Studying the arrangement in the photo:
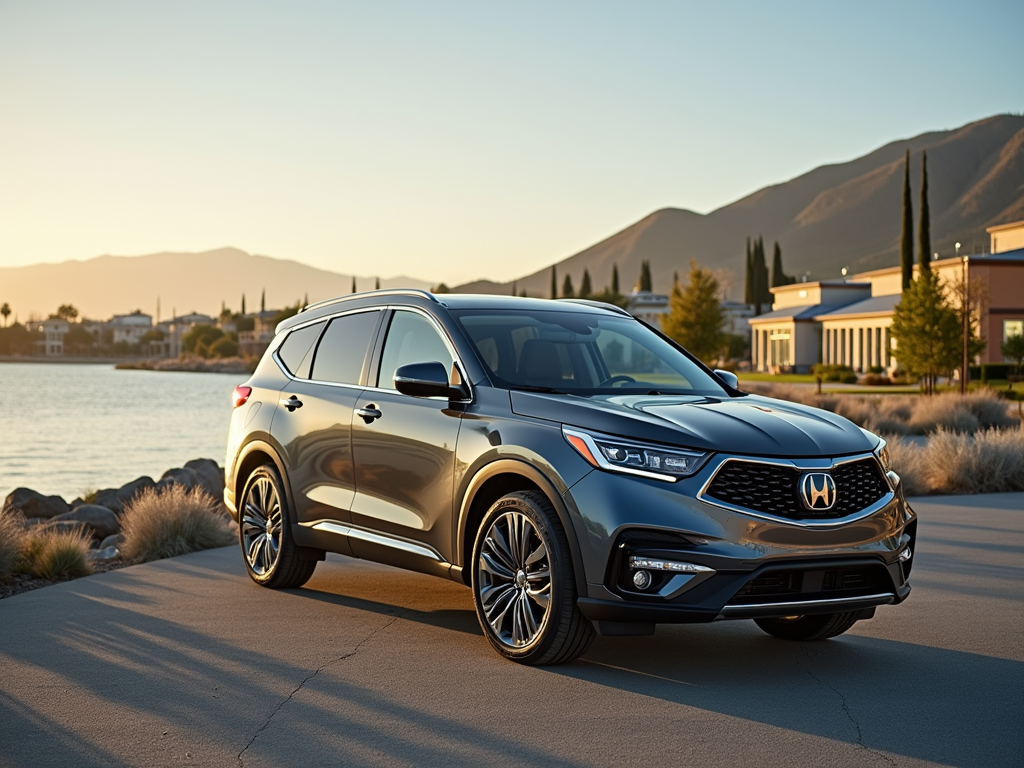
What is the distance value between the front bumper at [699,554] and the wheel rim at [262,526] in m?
3.44

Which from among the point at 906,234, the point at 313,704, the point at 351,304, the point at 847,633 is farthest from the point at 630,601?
the point at 906,234

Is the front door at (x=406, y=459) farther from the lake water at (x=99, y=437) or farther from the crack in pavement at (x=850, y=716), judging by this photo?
the lake water at (x=99, y=437)

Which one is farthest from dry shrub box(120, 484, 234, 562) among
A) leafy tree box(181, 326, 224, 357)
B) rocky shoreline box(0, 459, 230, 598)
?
leafy tree box(181, 326, 224, 357)

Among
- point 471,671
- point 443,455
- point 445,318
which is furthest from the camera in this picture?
point 445,318

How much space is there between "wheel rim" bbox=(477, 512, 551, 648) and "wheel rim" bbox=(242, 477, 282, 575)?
2.60m

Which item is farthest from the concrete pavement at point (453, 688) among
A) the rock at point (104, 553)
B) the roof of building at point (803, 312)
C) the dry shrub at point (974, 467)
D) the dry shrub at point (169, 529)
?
the roof of building at point (803, 312)

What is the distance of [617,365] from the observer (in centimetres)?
748

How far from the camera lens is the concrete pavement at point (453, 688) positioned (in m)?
5.02

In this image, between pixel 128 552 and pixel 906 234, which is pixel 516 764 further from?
pixel 906 234

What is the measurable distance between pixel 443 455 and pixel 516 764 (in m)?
2.48

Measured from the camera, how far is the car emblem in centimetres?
587

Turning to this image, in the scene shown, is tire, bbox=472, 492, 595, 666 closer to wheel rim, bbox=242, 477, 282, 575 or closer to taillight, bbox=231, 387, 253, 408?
wheel rim, bbox=242, 477, 282, 575

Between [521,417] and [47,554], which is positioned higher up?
[521,417]

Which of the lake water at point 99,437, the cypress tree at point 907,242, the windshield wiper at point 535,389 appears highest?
the cypress tree at point 907,242
